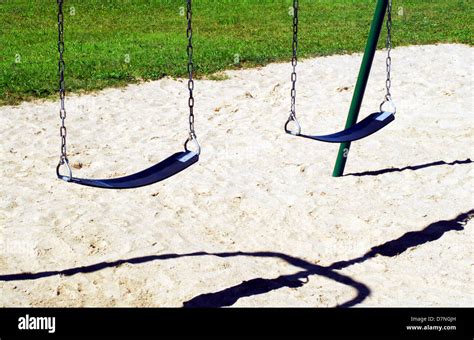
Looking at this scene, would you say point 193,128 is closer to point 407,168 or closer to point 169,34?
point 407,168

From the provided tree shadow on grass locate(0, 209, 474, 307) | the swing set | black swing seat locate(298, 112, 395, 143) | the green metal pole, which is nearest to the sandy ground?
tree shadow on grass locate(0, 209, 474, 307)

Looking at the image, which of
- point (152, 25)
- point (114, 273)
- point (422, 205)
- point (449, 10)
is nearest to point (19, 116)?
point (114, 273)

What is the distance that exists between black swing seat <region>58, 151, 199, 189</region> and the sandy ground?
72cm

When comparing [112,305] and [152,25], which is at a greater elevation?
[152,25]

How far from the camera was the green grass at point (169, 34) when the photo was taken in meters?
9.75

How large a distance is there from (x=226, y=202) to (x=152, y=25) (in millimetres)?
7749

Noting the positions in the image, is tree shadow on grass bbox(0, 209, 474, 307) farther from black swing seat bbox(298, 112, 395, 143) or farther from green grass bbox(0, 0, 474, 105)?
green grass bbox(0, 0, 474, 105)

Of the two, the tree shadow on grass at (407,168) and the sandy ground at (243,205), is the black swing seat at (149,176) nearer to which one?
the sandy ground at (243,205)

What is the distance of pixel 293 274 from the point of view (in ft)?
17.6

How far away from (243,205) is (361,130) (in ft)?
3.60

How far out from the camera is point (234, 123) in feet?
27.1

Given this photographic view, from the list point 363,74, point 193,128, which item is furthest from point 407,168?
point 193,128

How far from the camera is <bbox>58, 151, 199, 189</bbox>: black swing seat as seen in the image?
4609 mm
